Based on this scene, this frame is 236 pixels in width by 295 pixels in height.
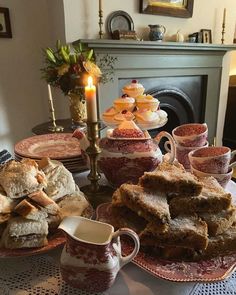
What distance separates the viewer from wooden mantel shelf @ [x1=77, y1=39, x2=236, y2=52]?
183cm

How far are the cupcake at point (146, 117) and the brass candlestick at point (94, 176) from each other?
0.31 meters

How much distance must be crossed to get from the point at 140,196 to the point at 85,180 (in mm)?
407

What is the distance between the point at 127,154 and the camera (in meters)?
0.69

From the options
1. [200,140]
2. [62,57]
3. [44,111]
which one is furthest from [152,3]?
[200,140]

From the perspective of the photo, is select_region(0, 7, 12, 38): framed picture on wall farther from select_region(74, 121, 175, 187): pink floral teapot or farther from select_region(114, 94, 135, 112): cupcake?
select_region(74, 121, 175, 187): pink floral teapot

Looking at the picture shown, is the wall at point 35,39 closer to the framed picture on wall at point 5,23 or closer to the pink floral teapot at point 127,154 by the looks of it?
the framed picture on wall at point 5,23

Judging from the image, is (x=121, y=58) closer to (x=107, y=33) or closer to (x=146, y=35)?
(x=107, y=33)

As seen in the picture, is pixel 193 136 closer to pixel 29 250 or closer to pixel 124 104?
pixel 124 104

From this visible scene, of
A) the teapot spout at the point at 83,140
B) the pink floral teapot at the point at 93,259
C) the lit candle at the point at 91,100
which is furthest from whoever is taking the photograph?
the teapot spout at the point at 83,140

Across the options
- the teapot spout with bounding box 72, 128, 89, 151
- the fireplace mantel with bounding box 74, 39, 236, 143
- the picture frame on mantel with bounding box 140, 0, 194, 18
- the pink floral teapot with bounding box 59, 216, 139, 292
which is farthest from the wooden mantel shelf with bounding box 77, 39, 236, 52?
the pink floral teapot with bounding box 59, 216, 139, 292

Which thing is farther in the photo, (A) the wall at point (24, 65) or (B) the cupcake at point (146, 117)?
(A) the wall at point (24, 65)

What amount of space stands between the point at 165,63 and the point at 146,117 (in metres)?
1.51

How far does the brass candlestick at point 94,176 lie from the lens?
68 centimetres

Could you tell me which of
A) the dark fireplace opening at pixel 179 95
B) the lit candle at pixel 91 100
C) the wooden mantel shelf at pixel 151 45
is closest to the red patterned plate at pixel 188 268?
the lit candle at pixel 91 100
